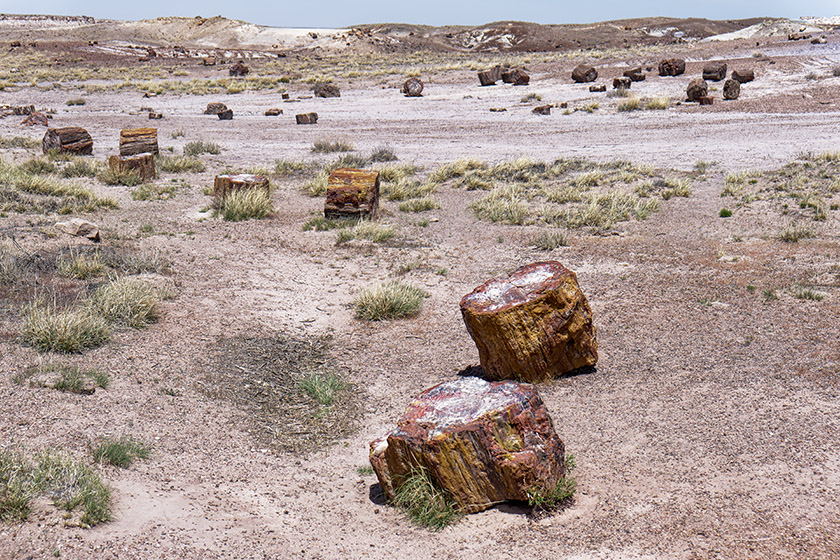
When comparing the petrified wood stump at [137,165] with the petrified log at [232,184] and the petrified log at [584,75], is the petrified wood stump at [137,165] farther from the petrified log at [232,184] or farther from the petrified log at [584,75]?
the petrified log at [584,75]

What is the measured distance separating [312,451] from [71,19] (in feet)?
478

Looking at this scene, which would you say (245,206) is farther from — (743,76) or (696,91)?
(743,76)

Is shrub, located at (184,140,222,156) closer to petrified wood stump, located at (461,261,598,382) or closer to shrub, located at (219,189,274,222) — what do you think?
shrub, located at (219,189,274,222)

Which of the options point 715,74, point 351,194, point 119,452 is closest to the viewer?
point 119,452

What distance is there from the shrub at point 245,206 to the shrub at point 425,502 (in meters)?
9.39

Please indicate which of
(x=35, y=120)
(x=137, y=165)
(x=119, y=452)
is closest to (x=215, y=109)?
(x=35, y=120)

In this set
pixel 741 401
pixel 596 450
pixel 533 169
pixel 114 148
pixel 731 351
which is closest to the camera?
pixel 596 450

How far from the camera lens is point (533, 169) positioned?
17.8 metres

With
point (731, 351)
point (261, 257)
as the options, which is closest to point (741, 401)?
point (731, 351)

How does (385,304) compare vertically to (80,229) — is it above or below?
below

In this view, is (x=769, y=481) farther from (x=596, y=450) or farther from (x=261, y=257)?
(x=261, y=257)

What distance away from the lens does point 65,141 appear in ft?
62.0

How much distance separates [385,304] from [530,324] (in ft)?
8.66

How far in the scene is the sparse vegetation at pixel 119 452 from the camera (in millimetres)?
5336
